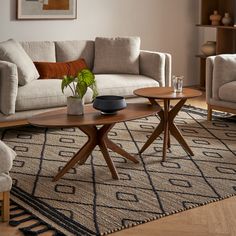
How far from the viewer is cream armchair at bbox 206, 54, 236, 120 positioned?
19.3ft

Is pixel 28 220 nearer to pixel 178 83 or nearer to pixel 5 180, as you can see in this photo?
pixel 5 180

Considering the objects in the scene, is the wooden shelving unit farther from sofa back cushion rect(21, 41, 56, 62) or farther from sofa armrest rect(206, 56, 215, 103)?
sofa back cushion rect(21, 41, 56, 62)

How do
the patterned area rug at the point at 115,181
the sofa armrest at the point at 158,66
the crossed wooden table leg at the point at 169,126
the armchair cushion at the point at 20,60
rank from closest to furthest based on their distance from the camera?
the patterned area rug at the point at 115,181 < the crossed wooden table leg at the point at 169,126 < the armchair cushion at the point at 20,60 < the sofa armrest at the point at 158,66

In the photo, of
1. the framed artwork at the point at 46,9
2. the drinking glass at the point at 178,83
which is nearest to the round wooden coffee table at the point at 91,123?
the drinking glass at the point at 178,83

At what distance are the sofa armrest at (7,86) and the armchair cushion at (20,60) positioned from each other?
30 centimetres

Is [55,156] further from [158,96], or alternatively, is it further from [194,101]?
[194,101]

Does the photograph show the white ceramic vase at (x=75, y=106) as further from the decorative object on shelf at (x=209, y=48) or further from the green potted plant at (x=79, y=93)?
the decorative object on shelf at (x=209, y=48)

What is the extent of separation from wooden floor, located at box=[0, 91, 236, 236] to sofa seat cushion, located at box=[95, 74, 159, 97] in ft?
8.15

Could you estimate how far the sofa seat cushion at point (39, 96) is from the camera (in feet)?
17.3

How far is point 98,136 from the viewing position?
4191 millimetres

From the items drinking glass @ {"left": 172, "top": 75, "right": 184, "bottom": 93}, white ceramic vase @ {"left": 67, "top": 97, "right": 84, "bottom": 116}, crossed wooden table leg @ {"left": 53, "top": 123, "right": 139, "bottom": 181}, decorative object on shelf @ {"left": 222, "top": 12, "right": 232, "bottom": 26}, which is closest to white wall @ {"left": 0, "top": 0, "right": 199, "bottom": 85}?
decorative object on shelf @ {"left": 222, "top": 12, "right": 232, "bottom": 26}

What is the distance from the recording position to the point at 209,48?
780cm

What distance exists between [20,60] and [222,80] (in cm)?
202

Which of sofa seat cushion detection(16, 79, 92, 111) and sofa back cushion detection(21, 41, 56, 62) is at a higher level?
sofa back cushion detection(21, 41, 56, 62)
